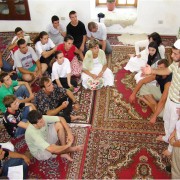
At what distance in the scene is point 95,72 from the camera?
5180 mm

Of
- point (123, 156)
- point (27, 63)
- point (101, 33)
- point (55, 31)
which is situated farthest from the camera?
point (55, 31)

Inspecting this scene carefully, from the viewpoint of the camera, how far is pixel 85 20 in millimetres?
6703

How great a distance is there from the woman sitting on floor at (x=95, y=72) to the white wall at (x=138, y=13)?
74.9 inches

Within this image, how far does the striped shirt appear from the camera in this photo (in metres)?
3.45

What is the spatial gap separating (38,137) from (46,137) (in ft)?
1.00

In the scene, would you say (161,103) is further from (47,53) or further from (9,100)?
(47,53)

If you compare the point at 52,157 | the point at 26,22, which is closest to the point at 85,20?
the point at 26,22

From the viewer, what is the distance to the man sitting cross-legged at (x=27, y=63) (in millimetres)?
5105

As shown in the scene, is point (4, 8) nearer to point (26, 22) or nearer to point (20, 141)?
point (26, 22)

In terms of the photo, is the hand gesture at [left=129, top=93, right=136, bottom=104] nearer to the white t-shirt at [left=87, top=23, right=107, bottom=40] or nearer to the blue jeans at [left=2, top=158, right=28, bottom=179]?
the white t-shirt at [left=87, top=23, right=107, bottom=40]

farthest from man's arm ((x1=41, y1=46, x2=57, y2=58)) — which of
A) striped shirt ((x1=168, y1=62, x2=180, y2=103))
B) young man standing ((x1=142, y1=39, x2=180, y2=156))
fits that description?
striped shirt ((x1=168, y1=62, x2=180, y2=103))

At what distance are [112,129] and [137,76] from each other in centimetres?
129

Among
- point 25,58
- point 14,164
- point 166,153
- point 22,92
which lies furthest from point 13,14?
point 166,153

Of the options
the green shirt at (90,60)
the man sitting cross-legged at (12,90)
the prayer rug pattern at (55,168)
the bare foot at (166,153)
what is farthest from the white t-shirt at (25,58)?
the bare foot at (166,153)
